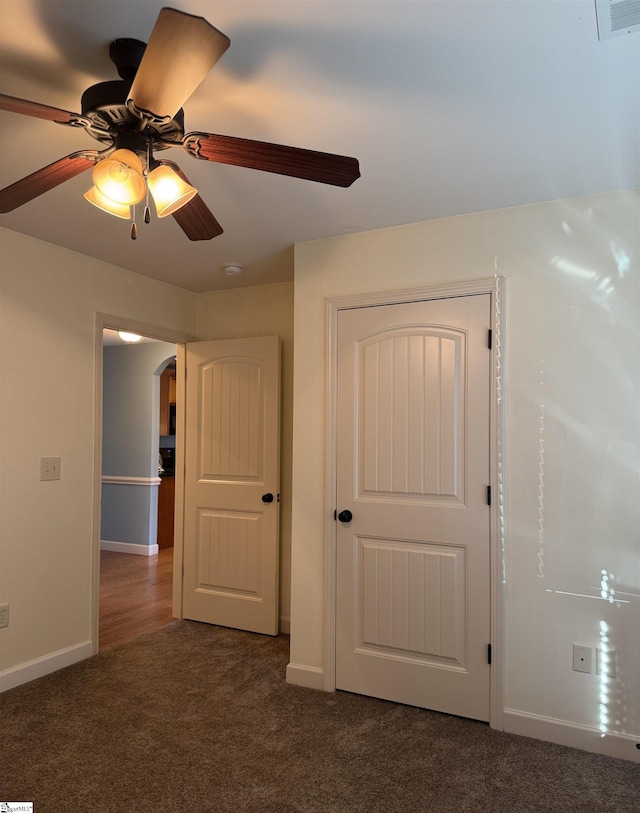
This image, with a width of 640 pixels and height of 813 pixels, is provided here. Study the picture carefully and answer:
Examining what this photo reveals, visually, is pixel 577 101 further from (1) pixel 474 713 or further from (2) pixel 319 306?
(1) pixel 474 713

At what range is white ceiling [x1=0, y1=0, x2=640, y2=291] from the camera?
1521mm

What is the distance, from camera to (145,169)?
167 centimetres

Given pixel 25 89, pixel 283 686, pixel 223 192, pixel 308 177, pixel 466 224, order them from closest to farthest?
pixel 308 177 → pixel 25 89 → pixel 223 192 → pixel 466 224 → pixel 283 686

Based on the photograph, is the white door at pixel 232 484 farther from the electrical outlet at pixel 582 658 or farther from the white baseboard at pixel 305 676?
the electrical outlet at pixel 582 658

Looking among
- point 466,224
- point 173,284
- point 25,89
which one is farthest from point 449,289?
point 173,284

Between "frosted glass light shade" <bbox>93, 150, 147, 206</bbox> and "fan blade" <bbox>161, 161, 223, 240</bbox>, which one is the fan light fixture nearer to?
"frosted glass light shade" <bbox>93, 150, 147, 206</bbox>

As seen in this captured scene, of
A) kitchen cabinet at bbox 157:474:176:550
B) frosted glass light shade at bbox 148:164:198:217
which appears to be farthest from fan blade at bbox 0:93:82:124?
kitchen cabinet at bbox 157:474:176:550

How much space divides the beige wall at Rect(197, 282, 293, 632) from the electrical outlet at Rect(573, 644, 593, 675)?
193cm

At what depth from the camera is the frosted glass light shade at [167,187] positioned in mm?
1644

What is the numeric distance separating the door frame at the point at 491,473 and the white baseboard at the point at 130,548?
409cm

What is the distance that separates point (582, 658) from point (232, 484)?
2431mm

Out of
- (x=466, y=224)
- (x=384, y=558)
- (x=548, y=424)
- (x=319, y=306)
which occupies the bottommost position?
(x=384, y=558)

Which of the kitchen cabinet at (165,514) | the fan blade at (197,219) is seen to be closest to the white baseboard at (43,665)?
the fan blade at (197,219)

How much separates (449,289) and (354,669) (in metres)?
2.02
